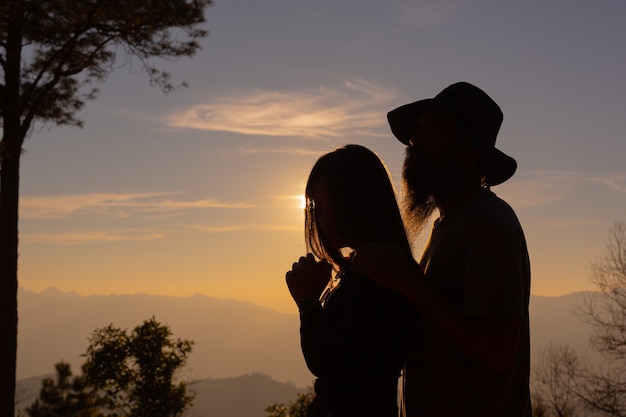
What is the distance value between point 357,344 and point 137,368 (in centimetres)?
1478

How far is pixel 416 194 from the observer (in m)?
2.21

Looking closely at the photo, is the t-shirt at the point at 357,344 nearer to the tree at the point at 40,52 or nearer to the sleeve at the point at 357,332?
the sleeve at the point at 357,332

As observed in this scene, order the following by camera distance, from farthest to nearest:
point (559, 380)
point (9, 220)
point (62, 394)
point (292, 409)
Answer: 1. point (62, 394)
2. point (559, 380)
3. point (292, 409)
4. point (9, 220)

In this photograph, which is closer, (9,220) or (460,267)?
(460,267)

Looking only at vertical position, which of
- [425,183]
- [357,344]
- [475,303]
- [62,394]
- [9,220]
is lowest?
[62,394]

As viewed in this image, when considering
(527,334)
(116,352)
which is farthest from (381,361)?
(116,352)

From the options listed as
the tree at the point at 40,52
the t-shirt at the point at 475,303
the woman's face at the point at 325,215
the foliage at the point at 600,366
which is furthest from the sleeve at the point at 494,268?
the foliage at the point at 600,366

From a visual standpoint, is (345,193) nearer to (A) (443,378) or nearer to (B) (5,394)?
(A) (443,378)

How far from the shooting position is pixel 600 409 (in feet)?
93.9

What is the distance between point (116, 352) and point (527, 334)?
1455 centimetres

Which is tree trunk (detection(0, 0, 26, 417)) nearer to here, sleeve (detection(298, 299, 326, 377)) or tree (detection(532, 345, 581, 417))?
sleeve (detection(298, 299, 326, 377))

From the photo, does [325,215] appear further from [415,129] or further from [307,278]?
[415,129]

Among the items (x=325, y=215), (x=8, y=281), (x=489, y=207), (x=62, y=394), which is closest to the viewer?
(x=489, y=207)

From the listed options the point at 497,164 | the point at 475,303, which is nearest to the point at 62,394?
the point at 497,164
